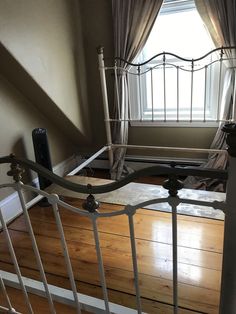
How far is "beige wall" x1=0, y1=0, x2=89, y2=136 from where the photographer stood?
6.10ft

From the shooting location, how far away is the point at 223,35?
7.48 feet


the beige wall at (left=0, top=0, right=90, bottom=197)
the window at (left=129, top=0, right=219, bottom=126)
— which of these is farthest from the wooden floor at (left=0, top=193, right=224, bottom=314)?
the window at (left=129, top=0, right=219, bottom=126)

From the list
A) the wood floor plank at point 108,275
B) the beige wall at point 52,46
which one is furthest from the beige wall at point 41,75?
the wood floor plank at point 108,275

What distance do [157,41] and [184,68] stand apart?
378mm

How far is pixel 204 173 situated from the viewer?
0.73 m

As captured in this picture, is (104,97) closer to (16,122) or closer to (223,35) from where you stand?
(16,122)

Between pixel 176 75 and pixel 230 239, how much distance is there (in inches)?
86.8

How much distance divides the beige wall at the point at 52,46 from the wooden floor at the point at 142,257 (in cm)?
107

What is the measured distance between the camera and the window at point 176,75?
8.25ft

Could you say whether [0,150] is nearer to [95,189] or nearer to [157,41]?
[95,189]

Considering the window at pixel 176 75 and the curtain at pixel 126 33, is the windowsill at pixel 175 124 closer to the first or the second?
the window at pixel 176 75

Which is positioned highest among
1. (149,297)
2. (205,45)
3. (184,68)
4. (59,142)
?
(205,45)

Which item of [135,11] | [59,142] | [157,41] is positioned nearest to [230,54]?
[157,41]

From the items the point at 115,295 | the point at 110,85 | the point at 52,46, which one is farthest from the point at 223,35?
the point at 115,295
